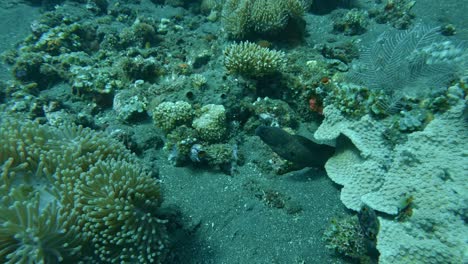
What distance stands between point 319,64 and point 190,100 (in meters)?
2.91

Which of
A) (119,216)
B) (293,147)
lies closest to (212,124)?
(293,147)

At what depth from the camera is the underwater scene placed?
2.90 meters

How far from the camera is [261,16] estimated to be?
22.0 feet

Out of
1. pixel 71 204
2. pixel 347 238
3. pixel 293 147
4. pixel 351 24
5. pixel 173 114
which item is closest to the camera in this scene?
pixel 71 204

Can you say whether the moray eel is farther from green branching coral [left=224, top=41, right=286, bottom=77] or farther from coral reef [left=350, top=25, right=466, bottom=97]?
green branching coral [left=224, top=41, right=286, bottom=77]

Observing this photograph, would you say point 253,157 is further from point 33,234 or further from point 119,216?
point 33,234

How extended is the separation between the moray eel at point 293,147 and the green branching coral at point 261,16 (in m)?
3.67

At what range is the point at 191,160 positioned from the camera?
16.0 feet

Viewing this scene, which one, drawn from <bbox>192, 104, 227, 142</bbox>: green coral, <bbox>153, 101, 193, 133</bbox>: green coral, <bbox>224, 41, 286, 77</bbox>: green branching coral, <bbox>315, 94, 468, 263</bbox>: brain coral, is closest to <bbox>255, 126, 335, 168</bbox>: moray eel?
<bbox>315, 94, 468, 263</bbox>: brain coral

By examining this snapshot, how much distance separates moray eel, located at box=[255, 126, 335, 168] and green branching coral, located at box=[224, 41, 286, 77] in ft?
5.66

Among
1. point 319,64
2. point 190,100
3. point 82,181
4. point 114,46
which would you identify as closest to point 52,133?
point 82,181

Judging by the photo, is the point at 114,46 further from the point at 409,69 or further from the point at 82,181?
the point at 409,69

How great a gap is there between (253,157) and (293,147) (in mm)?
907

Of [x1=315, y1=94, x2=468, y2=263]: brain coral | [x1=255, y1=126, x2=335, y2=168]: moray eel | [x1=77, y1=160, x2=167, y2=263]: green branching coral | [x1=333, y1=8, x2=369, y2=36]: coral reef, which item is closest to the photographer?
[x1=315, y1=94, x2=468, y2=263]: brain coral
